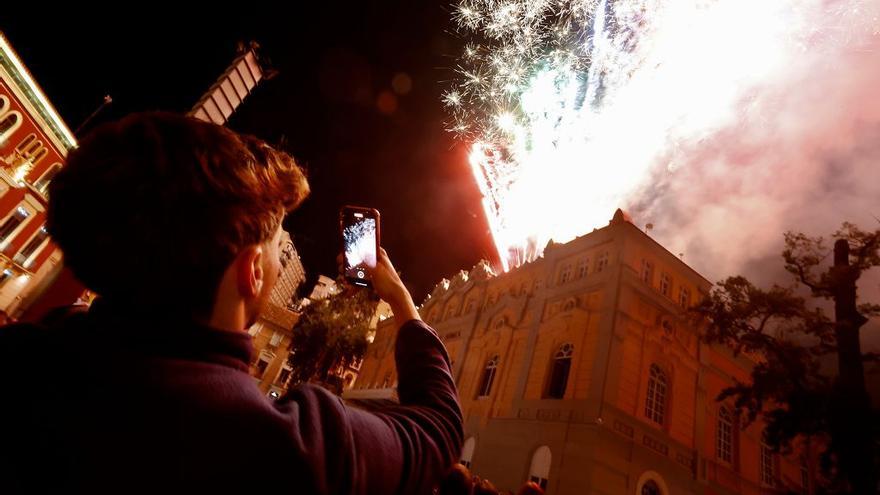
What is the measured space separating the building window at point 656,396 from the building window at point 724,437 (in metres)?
3.29

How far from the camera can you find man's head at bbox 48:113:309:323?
996mm

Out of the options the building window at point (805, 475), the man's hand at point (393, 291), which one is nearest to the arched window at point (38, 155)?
the man's hand at point (393, 291)

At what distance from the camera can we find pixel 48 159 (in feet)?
80.0

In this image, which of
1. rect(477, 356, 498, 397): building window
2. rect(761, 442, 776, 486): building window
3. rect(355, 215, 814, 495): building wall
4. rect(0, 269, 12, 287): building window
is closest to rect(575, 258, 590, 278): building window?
rect(355, 215, 814, 495): building wall

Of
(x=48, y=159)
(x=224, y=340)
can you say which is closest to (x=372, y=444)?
(x=224, y=340)

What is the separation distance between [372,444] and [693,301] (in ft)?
67.5

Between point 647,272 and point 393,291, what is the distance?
58.2ft

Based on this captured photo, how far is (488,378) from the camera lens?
1969 centimetres

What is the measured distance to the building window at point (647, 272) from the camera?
16878mm

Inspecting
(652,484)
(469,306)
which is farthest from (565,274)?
(652,484)

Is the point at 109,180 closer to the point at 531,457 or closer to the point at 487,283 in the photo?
the point at 531,457

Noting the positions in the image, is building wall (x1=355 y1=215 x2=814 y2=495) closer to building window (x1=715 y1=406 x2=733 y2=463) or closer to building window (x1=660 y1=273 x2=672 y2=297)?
building window (x1=660 y1=273 x2=672 y2=297)

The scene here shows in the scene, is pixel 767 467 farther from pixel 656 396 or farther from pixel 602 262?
pixel 602 262

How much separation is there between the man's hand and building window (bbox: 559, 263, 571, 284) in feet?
57.3
